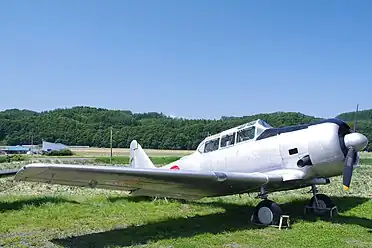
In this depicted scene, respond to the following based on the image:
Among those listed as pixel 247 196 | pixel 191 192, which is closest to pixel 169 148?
pixel 247 196

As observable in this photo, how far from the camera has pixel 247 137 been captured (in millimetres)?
9094

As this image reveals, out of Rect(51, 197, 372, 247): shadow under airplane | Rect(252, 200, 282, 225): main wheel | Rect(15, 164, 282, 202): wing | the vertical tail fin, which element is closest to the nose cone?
Rect(15, 164, 282, 202): wing

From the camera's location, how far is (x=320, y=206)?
368 inches

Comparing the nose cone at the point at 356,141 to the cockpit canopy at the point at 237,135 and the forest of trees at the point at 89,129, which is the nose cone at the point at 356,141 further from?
the forest of trees at the point at 89,129

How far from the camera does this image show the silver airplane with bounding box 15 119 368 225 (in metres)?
6.83

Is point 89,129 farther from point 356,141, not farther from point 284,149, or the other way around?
point 356,141

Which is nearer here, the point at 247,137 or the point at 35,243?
the point at 35,243

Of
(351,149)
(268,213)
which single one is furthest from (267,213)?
(351,149)

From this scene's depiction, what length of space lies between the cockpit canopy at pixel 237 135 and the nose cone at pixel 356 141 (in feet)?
6.17

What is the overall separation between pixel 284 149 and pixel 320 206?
2.15 metres

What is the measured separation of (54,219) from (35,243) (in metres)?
2.15

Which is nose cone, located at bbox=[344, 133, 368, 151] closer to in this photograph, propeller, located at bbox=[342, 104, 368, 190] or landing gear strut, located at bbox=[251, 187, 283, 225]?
propeller, located at bbox=[342, 104, 368, 190]

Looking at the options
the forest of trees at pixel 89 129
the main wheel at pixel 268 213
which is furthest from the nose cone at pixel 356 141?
the forest of trees at pixel 89 129

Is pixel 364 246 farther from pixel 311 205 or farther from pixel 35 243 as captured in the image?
pixel 35 243
